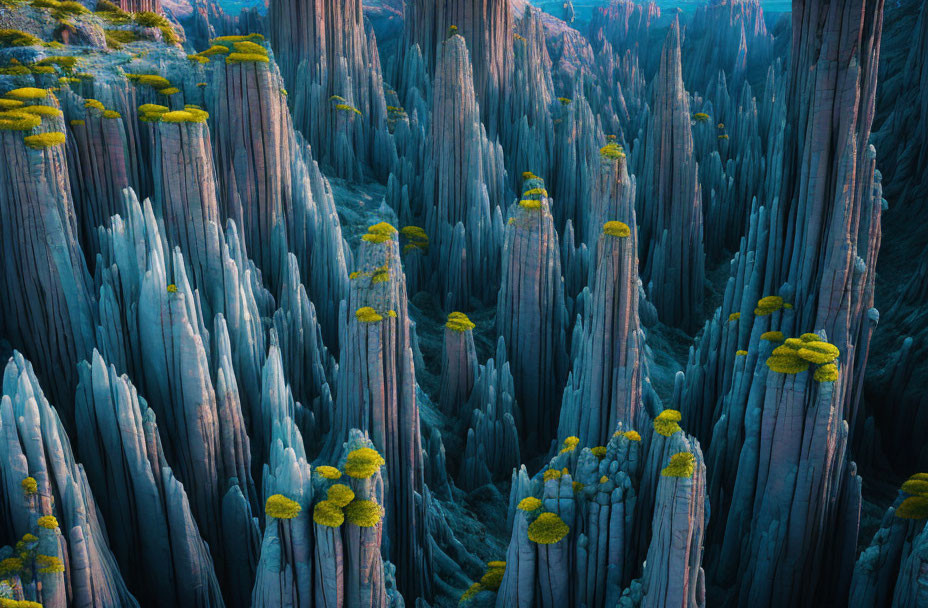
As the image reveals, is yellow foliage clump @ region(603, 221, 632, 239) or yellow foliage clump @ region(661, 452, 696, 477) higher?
yellow foliage clump @ region(603, 221, 632, 239)

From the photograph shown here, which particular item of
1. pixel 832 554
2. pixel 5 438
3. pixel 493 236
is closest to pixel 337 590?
pixel 5 438

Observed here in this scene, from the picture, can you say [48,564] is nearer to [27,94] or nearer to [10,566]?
[10,566]

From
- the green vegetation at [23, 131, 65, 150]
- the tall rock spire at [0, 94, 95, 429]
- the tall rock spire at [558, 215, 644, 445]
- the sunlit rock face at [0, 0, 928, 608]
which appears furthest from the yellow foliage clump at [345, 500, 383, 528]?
the green vegetation at [23, 131, 65, 150]

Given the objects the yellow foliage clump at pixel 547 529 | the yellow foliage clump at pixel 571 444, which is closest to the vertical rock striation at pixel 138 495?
the yellow foliage clump at pixel 547 529

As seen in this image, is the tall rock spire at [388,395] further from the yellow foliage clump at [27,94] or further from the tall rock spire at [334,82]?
the tall rock spire at [334,82]

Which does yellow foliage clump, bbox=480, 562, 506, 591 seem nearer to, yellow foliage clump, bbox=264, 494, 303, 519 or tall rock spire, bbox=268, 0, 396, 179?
yellow foliage clump, bbox=264, 494, 303, 519

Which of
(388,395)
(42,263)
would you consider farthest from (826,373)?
(42,263)
